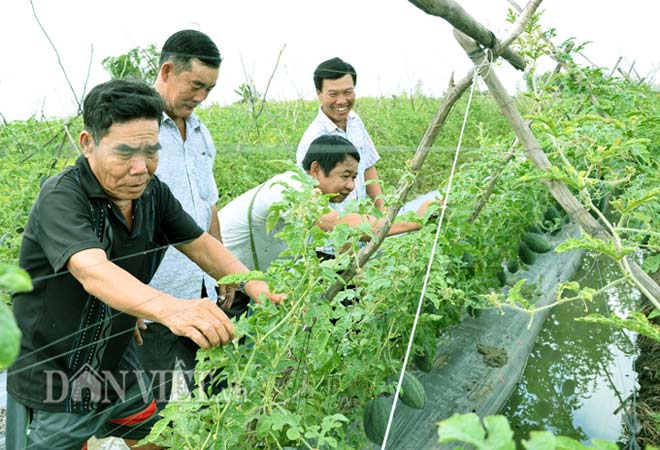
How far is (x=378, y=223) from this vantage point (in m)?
1.83

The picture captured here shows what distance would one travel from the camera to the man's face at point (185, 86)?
76.8 inches

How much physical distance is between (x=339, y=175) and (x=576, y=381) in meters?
1.78

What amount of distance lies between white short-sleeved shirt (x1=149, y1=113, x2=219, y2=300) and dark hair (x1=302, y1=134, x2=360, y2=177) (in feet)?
1.30

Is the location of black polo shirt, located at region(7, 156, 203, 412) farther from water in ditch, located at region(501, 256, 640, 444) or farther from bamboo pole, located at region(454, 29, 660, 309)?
water in ditch, located at region(501, 256, 640, 444)

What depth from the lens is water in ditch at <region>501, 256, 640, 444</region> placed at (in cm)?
275

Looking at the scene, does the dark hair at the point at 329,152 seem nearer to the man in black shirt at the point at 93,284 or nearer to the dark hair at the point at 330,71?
A: the dark hair at the point at 330,71

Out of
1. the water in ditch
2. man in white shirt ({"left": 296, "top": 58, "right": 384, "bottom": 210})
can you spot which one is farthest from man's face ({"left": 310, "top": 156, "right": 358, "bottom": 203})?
the water in ditch

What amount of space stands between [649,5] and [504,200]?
5.54 meters

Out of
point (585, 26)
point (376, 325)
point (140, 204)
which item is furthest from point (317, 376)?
point (585, 26)

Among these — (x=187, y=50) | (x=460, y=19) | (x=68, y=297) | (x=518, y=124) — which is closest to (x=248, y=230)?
(x=187, y=50)

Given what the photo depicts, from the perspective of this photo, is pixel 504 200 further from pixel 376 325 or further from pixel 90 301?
pixel 90 301

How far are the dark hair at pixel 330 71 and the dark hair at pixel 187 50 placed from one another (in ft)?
2.79

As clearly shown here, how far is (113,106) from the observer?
138cm

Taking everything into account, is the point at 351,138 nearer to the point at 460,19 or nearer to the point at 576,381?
the point at 460,19
